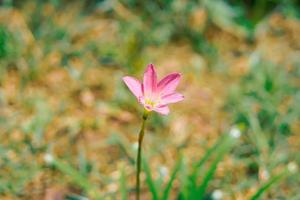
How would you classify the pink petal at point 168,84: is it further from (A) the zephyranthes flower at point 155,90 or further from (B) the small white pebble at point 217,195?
(B) the small white pebble at point 217,195

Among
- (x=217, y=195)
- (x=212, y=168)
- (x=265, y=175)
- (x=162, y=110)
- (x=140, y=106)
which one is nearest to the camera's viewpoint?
(x=162, y=110)

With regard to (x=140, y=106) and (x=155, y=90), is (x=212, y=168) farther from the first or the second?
(x=140, y=106)

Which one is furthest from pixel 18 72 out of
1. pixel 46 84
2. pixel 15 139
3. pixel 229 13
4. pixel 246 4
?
pixel 246 4

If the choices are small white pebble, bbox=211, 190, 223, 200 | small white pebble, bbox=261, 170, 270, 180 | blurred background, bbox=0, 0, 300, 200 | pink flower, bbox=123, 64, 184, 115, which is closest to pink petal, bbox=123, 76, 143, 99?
pink flower, bbox=123, 64, 184, 115

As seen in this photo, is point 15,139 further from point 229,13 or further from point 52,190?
point 229,13

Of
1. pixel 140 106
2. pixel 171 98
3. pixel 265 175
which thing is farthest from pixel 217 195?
pixel 171 98

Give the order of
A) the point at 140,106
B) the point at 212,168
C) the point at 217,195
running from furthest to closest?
1. the point at 140,106
2. the point at 217,195
3. the point at 212,168

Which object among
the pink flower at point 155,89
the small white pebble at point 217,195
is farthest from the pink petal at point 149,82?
the small white pebble at point 217,195
